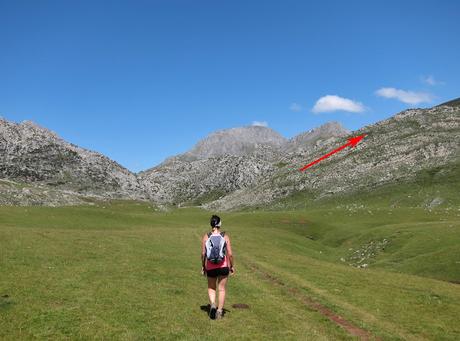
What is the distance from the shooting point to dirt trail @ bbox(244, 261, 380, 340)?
1963 cm

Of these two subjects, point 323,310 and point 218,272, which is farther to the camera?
point 323,310

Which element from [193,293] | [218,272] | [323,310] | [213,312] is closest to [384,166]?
[323,310]

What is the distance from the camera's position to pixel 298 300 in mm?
25766

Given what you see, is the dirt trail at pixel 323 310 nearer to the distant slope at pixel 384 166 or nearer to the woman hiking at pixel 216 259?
the woman hiking at pixel 216 259

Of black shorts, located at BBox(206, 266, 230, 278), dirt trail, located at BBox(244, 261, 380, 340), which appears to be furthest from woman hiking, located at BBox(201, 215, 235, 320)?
dirt trail, located at BBox(244, 261, 380, 340)

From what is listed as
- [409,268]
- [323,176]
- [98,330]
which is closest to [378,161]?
[323,176]

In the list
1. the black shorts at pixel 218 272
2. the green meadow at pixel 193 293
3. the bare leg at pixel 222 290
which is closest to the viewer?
the green meadow at pixel 193 293

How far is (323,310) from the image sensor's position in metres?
23.7

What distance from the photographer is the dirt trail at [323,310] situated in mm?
19627

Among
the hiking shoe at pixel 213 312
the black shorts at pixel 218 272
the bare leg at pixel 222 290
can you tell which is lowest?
the hiking shoe at pixel 213 312

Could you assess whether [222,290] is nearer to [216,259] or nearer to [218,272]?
[218,272]

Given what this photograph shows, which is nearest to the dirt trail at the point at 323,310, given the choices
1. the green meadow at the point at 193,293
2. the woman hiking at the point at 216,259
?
the green meadow at the point at 193,293

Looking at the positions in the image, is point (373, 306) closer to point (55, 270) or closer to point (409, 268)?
point (55, 270)

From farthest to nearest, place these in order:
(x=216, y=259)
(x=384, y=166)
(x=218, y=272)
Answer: (x=384, y=166) < (x=218, y=272) < (x=216, y=259)
